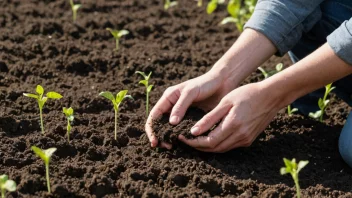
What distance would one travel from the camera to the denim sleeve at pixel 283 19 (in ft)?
9.98

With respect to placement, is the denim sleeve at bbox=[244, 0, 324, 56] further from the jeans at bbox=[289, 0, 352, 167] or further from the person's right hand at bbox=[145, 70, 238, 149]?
the person's right hand at bbox=[145, 70, 238, 149]

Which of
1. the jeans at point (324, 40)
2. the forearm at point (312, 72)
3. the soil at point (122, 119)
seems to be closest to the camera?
the soil at point (122, 119)

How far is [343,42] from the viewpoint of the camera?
8.64 feet

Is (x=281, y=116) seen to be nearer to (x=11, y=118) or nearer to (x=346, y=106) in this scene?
(x=346, y=106)

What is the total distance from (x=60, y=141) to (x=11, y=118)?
34cm

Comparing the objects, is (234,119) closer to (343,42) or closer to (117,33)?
(343,42)

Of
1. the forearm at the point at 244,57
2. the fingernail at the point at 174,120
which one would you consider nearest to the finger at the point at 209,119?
the fingernail at the point at 174,120

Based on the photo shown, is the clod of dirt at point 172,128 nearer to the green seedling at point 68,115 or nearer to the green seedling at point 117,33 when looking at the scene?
the green seedling at point 68,115

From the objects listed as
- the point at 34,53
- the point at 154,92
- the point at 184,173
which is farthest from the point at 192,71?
the point at 184,173

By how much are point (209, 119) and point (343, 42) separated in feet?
2.12

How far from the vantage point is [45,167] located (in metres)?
2.63

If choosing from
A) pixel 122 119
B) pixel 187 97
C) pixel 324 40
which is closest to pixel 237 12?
pixel 324 40

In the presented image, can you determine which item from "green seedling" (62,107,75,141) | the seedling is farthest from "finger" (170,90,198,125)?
the seedling

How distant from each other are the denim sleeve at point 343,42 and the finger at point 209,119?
0.52m
